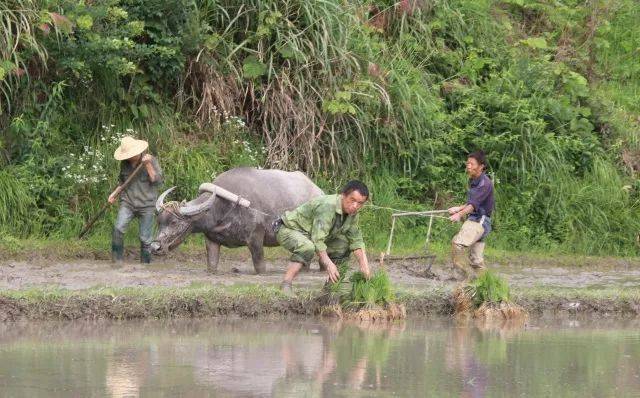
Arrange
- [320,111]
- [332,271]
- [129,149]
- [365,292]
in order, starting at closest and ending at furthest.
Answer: [332,271], [365,292], [129,149], [320,111]

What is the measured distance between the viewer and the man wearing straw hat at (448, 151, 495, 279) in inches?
459

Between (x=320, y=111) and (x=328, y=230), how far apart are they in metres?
5.32

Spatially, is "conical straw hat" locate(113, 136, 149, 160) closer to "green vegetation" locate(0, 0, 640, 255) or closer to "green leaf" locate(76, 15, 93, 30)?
"green vegetation" locate(0, 0, 640, 255)

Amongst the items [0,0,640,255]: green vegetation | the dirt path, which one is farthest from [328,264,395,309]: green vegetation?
[0,0,640,255]: green vegetation

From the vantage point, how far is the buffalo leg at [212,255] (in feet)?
41.1

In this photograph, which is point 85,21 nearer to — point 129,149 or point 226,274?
point 129,149

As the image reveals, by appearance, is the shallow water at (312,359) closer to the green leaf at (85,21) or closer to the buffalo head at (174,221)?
the buffalo head at (174,221)

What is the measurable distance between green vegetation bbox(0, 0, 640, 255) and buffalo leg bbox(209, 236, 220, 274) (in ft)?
4.79

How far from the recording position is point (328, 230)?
10.0m

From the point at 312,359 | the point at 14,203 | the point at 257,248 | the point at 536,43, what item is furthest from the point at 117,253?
the point at 536,43

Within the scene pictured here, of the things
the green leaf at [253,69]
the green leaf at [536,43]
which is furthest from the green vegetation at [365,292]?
the green leaf at [536,43]

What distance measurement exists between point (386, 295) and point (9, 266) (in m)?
4.19

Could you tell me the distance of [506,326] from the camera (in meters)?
10.2

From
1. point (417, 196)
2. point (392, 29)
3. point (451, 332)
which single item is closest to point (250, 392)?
point (451, 332)
